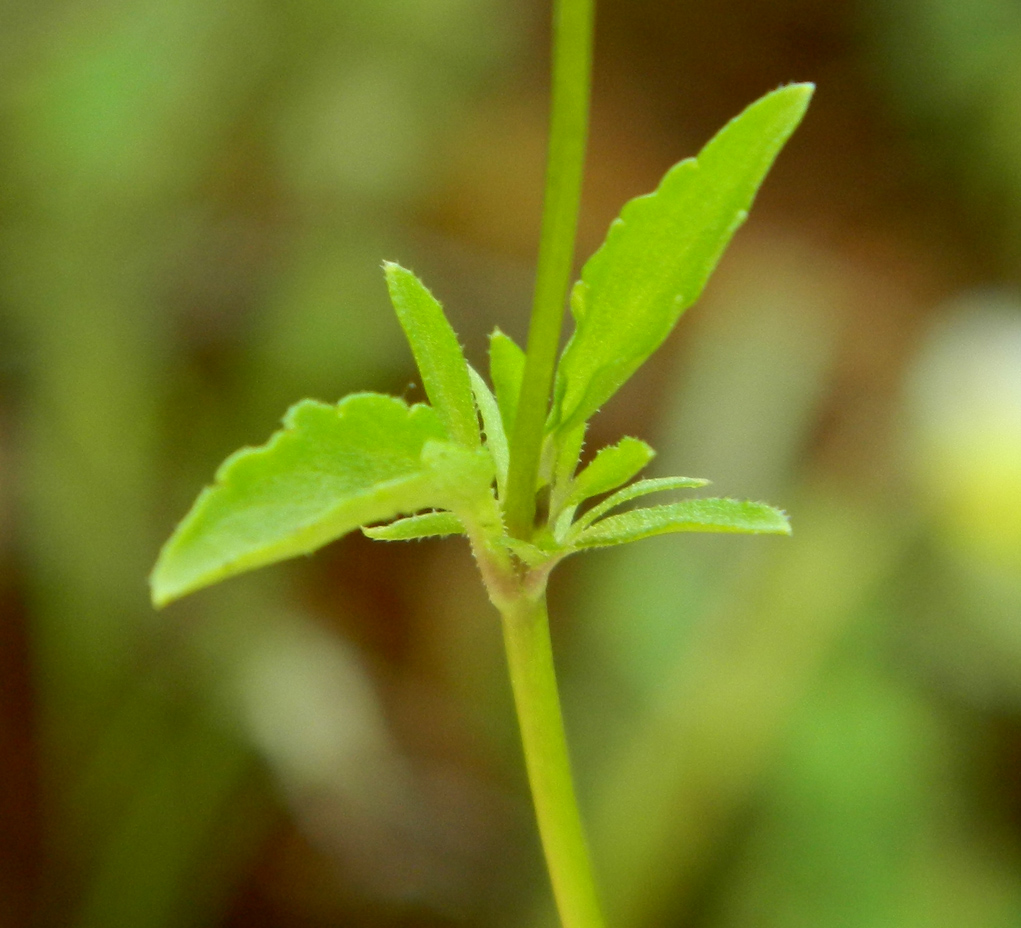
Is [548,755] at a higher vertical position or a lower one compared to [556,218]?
lower

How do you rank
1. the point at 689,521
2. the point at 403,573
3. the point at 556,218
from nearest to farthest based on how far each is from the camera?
1. the point at 556,218
2. the point at 689,521
3. the point at 403,573

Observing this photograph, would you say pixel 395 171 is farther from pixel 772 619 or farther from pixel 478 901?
pixel 478 901

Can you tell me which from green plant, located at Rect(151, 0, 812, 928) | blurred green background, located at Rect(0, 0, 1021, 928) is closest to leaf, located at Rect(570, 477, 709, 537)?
green plant, located at Rect(151, 0, 812, 928)

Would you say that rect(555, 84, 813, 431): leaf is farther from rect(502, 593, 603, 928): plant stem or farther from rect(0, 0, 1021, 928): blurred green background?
rect(0, 0, 1021, 928): blurred green background

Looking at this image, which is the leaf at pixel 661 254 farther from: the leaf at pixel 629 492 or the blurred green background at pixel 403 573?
the blurred green background at pixel 403 573

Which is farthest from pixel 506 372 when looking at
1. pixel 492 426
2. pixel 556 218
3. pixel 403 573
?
pixel 403 573

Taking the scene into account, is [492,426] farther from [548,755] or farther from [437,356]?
[548,755]

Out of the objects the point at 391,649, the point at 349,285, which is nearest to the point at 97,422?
the point at 349,285
